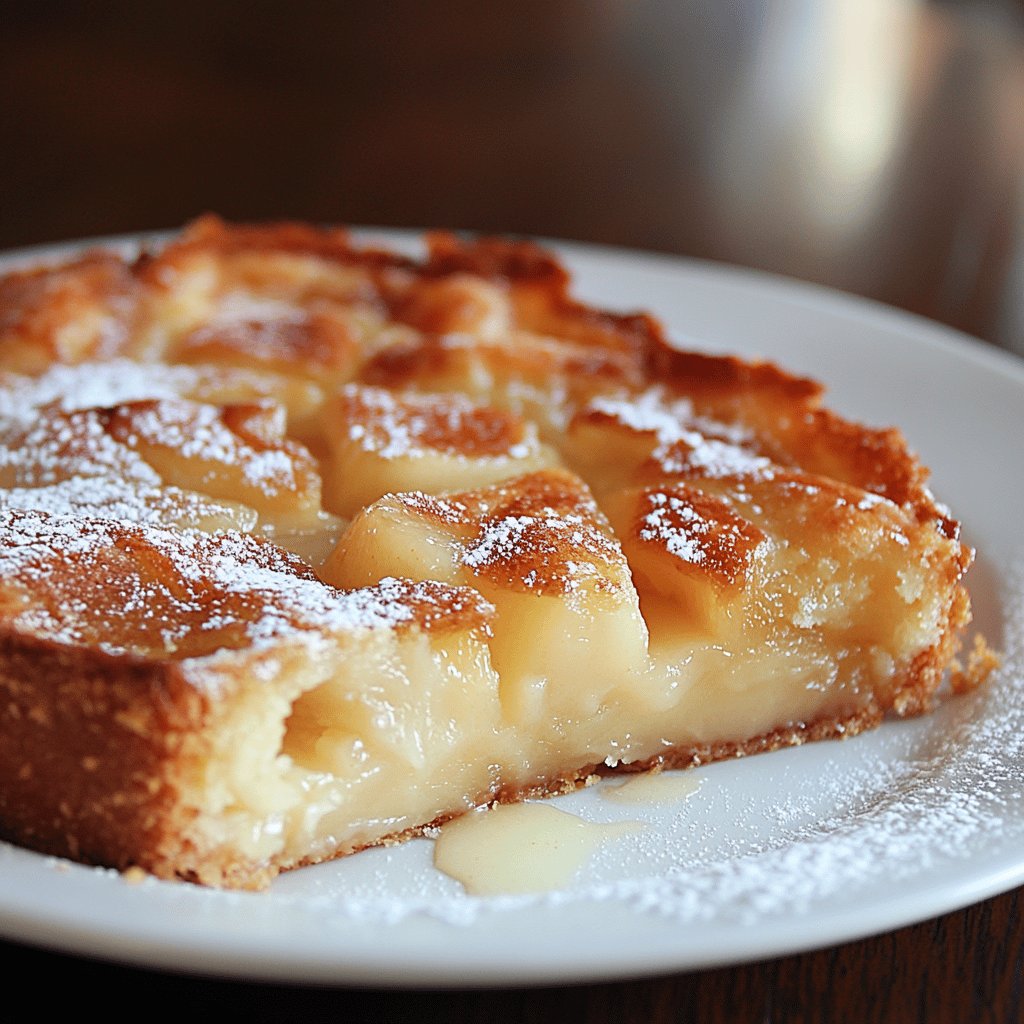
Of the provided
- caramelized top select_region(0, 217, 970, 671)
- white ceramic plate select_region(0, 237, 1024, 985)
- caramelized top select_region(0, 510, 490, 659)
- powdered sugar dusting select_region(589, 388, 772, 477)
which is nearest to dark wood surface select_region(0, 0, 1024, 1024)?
caramelized top select_region(0, 217, 970, 671)

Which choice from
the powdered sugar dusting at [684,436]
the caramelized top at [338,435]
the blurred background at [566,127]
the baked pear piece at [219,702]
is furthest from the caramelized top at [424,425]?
the blurred background at [566,127]

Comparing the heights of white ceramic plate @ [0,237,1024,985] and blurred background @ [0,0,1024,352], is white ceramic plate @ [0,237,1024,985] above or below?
below

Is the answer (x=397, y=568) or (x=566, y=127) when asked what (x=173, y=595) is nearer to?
(x=397, y=568)

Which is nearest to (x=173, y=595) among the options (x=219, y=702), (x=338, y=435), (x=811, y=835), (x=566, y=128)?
(x=219, y=702)

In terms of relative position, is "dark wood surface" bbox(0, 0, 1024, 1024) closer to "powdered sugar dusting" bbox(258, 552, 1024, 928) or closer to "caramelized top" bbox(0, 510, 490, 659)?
"powdered sugar dusting" bbox(258, 552, 1024, 928)

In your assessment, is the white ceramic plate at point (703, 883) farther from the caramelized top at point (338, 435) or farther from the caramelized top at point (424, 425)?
the caramelized top at point (424, 425)

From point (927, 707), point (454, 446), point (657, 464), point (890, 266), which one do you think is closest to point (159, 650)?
point (454, 446)

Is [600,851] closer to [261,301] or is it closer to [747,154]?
[261,301]

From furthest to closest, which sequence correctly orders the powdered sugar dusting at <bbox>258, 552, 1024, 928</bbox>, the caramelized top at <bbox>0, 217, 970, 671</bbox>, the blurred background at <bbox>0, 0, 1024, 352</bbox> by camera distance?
the blurred background at <bbox>0, 0, 1024, 352</bbox>
the caramelized top at <bbox>0, 217, 970, 671</bbox>
the powdered sugar dusting at <bbox>258, 552, 1024, 928</bbox>
